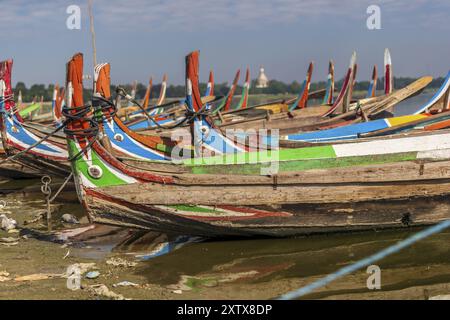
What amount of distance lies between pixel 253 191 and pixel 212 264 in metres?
1.08

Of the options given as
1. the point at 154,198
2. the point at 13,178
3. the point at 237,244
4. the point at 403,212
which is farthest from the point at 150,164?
the point at 13,178

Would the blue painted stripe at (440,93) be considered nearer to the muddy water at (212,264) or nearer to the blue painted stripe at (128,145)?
the muddy water at (212,264)

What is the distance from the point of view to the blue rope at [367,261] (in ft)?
20.8

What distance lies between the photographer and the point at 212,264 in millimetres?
7516

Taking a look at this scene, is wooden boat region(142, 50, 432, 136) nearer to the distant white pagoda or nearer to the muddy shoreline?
the muddy shoreline

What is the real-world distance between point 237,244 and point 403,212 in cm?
230

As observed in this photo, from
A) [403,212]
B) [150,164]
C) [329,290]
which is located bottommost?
[329,290]

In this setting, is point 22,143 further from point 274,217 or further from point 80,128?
point 274,217

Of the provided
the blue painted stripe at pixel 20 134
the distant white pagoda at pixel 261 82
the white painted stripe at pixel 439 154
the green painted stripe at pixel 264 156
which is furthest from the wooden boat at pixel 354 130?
the distant white pagoda at pixel 261 82

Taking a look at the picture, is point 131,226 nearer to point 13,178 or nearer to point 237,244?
point 237,244

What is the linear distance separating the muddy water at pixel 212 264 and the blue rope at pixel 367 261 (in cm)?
10

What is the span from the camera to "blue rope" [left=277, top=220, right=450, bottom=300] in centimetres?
635

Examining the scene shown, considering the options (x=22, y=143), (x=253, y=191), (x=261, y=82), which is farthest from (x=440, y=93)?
(x=261, y=82)
